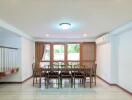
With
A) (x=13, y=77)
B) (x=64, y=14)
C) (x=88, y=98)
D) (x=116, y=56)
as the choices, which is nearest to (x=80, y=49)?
(x=116, y=56)

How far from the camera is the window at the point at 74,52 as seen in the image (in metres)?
11.4

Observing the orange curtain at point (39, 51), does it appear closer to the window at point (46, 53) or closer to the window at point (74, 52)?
the window at point (46, 53)

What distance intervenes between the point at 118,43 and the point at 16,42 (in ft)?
14.3

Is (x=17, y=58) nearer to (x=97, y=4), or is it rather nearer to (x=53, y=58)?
(x=53, y=58)

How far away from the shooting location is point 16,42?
27.5 ft

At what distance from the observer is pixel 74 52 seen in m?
11.4

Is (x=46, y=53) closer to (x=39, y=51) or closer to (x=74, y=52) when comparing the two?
(x=39, y=51)

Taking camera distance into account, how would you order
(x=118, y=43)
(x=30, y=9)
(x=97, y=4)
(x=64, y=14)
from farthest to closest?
1. (x=118, y=43)
2. (x=64, y=14)
3. (x=30, y=9)
4. (x=97, y=4)

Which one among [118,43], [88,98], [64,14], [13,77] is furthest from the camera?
[13,77]

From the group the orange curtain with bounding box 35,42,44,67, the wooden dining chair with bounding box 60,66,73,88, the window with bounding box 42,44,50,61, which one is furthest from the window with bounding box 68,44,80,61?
the wooden dining chair with bounding box 60,66,73,88

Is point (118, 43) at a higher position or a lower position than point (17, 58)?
higher

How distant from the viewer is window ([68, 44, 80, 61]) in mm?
11383

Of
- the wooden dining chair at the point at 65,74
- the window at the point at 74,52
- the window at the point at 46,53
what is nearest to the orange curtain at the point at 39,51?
the window at the point at 46,53

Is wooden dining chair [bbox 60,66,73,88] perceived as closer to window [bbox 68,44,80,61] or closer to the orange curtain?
window [bbox 68,44,80,61]
